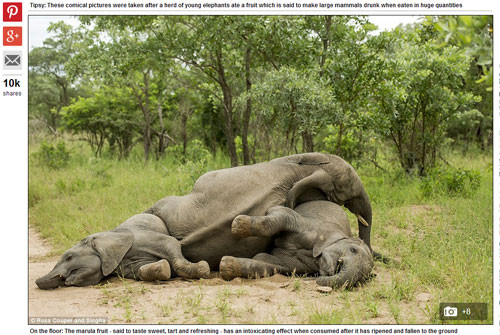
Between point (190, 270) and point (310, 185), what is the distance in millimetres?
1533

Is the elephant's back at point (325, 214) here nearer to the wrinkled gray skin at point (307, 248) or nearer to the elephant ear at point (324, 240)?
the wrinkled gray skin at point (307, 248)

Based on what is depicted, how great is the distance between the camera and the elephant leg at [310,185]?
5262 mm

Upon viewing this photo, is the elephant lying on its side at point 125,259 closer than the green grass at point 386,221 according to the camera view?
No

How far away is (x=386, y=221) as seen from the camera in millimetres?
7375

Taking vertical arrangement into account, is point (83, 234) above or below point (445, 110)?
below

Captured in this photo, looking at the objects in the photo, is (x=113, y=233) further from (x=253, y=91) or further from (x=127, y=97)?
(x=127, y=97)

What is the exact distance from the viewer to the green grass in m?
4.08

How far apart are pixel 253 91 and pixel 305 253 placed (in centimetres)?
441

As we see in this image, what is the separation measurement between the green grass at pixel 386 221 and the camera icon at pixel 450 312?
0.08 metres
